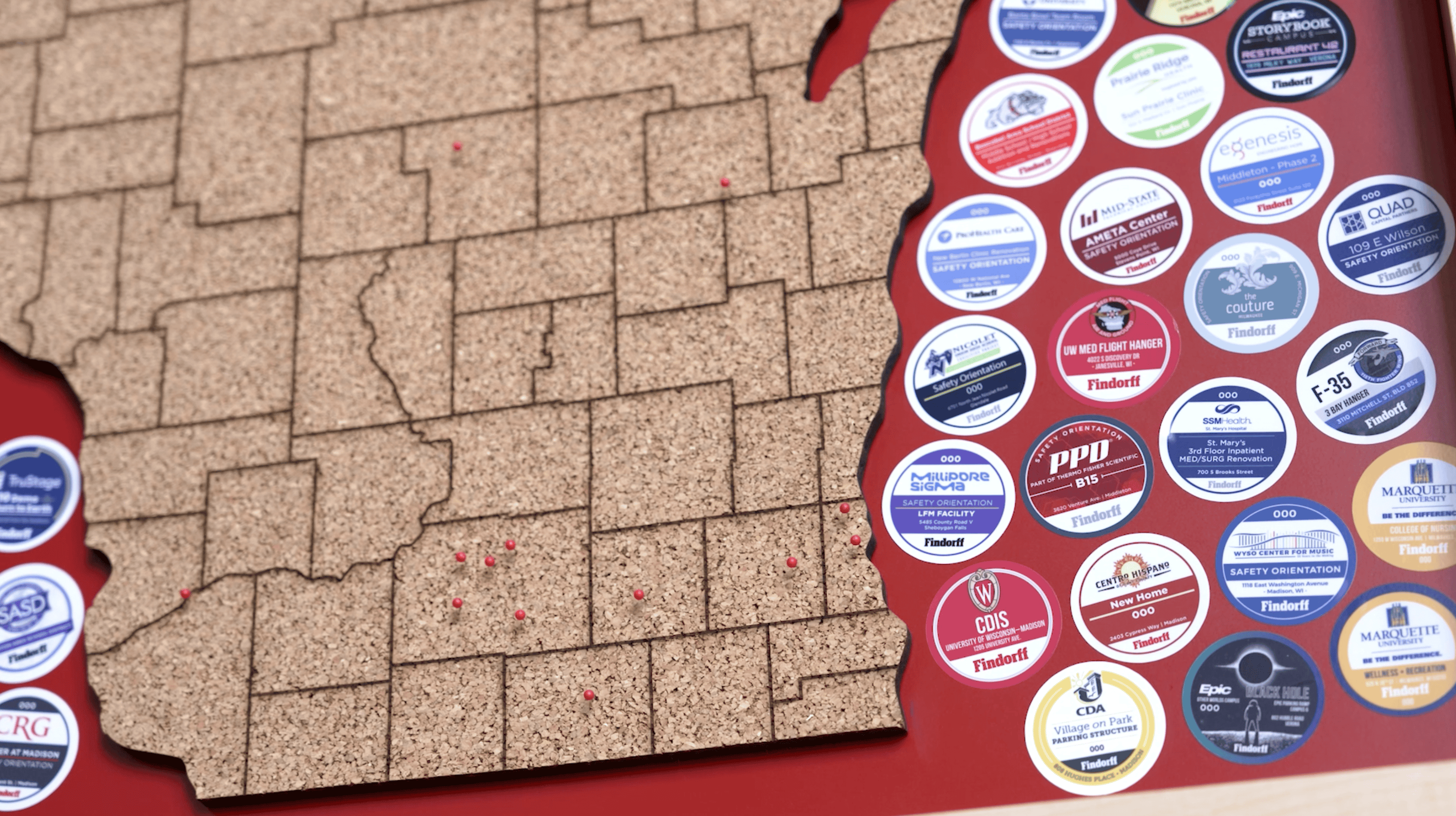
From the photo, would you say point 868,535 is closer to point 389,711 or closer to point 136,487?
point 389,711

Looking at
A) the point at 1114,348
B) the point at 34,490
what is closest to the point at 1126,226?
the point at 1114,348

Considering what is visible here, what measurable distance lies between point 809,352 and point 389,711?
67 cm

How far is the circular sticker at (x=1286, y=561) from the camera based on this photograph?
1412 millimetres

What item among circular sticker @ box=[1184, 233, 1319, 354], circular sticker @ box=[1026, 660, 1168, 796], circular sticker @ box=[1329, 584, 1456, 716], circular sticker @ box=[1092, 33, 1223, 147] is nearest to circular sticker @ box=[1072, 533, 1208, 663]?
circular sticker @ box=[1026, 660, 1168, 796]

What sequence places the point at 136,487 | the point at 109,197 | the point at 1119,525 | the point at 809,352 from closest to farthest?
the point at 1119,525, the point at 809,352, the point at 136,487, the point at 109,197

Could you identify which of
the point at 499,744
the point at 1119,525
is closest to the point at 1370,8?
the point at 1119,525

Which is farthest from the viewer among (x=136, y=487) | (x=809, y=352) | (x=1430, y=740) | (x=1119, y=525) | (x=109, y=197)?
(x=109, y=197)

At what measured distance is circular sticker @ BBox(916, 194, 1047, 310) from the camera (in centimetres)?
158

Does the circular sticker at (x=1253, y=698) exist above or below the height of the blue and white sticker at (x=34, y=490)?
below

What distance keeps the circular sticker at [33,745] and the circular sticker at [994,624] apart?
1.09m

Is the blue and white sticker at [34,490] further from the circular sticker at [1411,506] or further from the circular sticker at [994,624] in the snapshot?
the circular sticker at [1411,506]

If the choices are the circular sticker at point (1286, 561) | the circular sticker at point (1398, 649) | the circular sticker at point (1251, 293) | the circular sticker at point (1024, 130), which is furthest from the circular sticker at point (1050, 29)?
Result: the circular sticker at point (1398, 649)

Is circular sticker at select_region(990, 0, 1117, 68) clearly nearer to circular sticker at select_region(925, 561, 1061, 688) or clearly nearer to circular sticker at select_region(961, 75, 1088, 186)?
circular sticker at select_region(961, 75, 1088, 186)

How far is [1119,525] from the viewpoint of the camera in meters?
1.47
